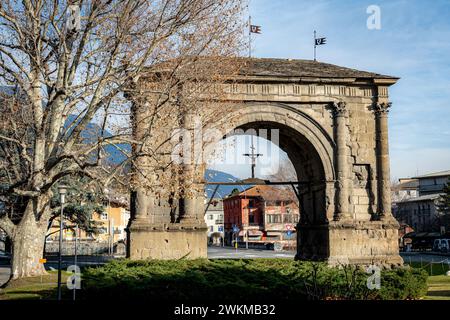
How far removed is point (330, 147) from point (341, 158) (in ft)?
2.21

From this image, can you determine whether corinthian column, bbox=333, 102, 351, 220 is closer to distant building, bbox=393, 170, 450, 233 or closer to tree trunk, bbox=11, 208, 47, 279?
tree trunk, bbox=11, 208, 47, 279

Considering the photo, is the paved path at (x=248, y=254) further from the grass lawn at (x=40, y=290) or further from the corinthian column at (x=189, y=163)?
the grass lawn at (x=40, y=290)

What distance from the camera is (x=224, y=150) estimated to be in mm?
20484

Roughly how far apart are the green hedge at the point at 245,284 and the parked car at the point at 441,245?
4617 cm

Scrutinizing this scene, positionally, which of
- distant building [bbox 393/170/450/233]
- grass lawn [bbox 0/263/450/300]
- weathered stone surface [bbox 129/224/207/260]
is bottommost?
grass lawn [bbox 0/263/450/300]

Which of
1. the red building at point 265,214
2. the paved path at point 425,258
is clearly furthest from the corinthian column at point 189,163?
the red building at point 265,214

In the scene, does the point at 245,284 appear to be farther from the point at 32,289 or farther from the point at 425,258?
the point at 425,258

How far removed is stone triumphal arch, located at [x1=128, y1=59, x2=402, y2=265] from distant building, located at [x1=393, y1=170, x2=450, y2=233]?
60.2m

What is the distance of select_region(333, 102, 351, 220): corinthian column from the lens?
77.7 ft

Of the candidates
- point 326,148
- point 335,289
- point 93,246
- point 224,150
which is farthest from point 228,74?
point 93,246

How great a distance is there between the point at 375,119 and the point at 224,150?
804cm

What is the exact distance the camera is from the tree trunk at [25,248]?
17.8 meters

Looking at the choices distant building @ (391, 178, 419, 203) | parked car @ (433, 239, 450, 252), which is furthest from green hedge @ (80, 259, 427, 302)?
distant building @ (391, 178, 419, 203)

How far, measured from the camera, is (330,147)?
24.1 metres
